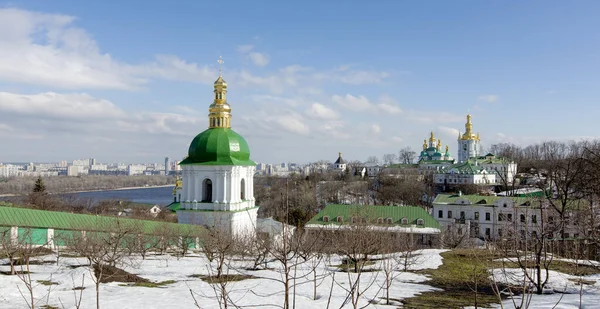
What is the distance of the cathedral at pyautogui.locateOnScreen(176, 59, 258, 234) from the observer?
23141 millimetres

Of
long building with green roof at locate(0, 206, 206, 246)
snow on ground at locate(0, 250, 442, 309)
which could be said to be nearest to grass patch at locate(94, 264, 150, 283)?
snow on ground at locate(0, 250, 442, 309)

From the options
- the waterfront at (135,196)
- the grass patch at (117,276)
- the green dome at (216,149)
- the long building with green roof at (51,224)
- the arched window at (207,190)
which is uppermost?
the green dome at (216,149)

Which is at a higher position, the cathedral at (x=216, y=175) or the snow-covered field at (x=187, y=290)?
the cathedral at (x=216, y=175)

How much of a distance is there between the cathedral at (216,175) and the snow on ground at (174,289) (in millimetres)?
6770

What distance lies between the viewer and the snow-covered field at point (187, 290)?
10.0 metres

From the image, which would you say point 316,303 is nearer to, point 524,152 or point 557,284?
point 557,284

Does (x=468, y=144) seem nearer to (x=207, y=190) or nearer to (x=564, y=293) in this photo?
(x=207, y=190)

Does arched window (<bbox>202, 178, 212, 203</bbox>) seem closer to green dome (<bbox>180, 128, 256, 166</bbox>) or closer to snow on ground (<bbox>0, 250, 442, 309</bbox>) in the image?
green dome (<bbox>180, 128, 256, 166</bbox>)

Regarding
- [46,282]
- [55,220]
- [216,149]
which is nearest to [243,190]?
[216,149]

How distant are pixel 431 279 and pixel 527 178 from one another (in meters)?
52.7

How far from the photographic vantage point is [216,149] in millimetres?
23438

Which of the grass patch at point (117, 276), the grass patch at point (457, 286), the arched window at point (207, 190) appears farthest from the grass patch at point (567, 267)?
the arched window at point (207, 190)

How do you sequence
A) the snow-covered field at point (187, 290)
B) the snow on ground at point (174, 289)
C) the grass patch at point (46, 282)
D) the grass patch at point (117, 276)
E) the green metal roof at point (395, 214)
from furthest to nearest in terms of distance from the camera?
1. the green metal roof at point (395, 214)
2. the grass patch at point (117, 276)
3. the grass patch at point (46, 282)
4. the snow on ground at point (174, 289)
5. the snow-covered field at point (187, 290)

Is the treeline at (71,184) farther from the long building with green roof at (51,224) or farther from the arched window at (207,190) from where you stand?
the long building with green roof at (51,224)
